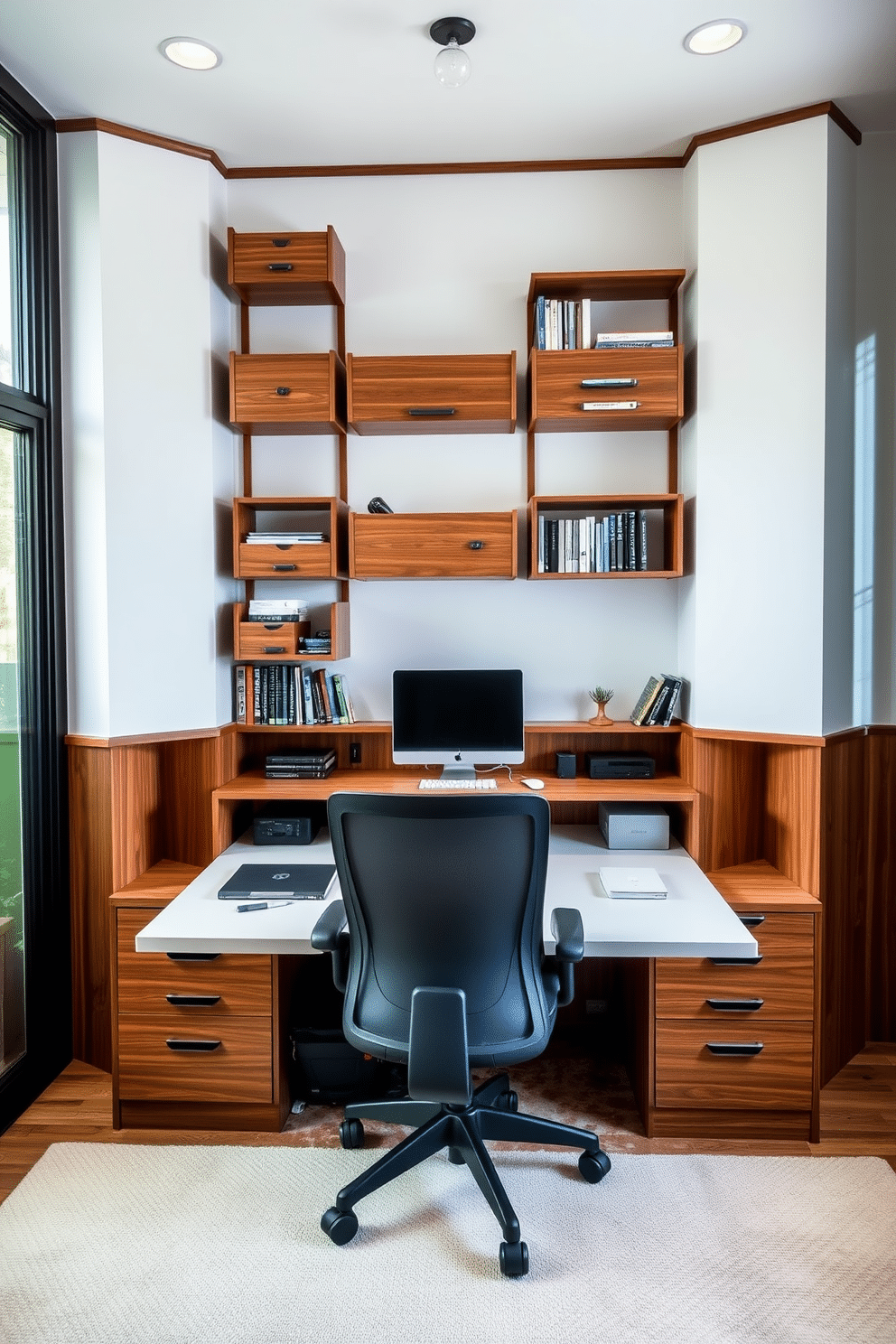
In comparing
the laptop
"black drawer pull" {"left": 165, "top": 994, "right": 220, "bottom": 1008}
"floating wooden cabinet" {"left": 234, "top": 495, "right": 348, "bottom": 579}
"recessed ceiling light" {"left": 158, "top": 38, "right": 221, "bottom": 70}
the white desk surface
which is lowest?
"black drawer pull" {"left": 165, "top": 994, "right": 220, "bottom": 1008}

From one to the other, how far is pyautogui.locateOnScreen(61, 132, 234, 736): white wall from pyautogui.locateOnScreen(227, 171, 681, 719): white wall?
0.32 m

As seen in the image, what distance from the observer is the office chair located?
1818mm

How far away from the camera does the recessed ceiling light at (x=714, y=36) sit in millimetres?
2209

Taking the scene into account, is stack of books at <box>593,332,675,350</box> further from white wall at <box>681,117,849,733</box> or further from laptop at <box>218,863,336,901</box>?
laptop at <box>218,863,336,901</box>

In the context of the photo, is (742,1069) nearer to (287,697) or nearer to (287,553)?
(287,697)

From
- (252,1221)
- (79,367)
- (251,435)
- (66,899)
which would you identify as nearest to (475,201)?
(251,435)

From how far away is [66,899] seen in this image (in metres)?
2.80

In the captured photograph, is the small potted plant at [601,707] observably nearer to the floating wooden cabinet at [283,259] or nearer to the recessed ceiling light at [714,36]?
the floating wooden cabinet at [283,259]

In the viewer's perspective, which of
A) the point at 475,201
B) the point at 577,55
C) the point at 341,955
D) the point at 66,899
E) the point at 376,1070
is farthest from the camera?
the point at 475,201

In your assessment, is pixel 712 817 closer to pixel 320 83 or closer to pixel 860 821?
pixel 860 821

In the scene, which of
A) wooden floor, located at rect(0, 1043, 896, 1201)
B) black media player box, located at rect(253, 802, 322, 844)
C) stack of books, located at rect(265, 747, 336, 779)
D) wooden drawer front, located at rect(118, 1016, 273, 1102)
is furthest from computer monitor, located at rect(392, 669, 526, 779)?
wooden floor, located at rect(0, 1043, 896, 1201)

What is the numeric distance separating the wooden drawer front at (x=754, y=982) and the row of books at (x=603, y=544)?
1.23 m

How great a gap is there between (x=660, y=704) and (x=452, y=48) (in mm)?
2007

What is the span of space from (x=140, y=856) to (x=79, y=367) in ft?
5.25
